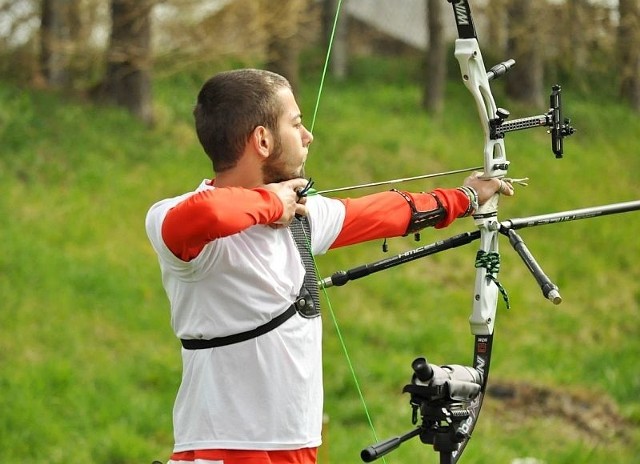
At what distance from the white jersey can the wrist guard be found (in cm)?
50

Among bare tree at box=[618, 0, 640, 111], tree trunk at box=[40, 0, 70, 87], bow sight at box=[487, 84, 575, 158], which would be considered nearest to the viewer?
bow sight at box=[487, 84, 575, 158]

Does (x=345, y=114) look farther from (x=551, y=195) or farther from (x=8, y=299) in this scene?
(x=8, y=299)

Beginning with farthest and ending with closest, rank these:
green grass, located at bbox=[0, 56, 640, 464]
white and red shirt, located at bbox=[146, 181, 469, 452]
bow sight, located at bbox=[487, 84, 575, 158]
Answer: green grass, located at bbox=[0, 56, 640, 464], bow sight, located at bbox=[487, 84, 575, 158], white and red shirt, located at bbox=[146, 181, 469, 452]

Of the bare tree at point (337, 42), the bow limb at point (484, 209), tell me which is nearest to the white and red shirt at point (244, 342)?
the bow limb at point (484, 209)

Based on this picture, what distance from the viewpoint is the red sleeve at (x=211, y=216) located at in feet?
9.52

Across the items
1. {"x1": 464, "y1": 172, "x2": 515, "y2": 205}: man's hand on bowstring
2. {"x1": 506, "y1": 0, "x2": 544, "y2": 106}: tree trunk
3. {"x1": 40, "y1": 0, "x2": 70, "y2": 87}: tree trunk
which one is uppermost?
{"x1": 506, "y1": 0, "x2": 544, "y2": 106}: tree trunk

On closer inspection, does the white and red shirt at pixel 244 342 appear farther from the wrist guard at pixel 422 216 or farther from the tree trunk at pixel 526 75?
the tree trunk at pixel 526 75

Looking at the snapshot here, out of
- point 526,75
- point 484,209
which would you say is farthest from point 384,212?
point 526,75

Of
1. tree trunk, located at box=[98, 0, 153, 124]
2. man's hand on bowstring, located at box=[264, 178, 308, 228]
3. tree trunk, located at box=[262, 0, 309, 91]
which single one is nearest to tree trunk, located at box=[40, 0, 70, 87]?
tree trunk, located at box=[98, 0, 153, 124]

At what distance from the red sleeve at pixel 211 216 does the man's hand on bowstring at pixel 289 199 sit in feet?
0.16

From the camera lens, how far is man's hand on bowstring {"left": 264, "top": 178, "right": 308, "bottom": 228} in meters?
3.06

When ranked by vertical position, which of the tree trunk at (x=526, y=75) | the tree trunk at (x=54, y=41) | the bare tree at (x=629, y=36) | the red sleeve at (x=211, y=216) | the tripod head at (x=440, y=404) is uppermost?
the tree trunk at (x=526, y=75)

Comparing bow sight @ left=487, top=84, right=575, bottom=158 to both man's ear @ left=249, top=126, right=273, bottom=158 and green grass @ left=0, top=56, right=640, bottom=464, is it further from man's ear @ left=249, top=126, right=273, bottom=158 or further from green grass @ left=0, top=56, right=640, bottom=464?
green grass @ left=0, top=56, right=640, bottom=464

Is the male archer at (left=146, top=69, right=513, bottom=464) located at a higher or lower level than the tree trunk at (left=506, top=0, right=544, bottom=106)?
lower
